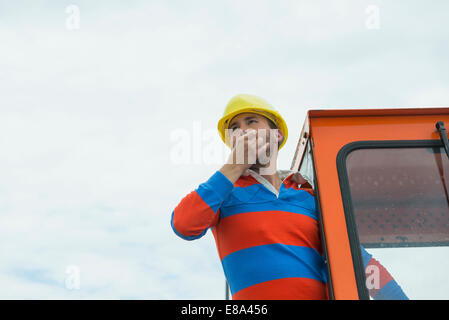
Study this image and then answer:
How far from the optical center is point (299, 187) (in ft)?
6.46

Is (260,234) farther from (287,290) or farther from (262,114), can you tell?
(262,114)

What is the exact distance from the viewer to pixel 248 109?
2.00m

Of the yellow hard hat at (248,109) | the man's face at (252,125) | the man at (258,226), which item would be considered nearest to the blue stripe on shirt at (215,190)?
the man at (258,226)

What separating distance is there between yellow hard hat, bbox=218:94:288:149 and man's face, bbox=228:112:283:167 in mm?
26

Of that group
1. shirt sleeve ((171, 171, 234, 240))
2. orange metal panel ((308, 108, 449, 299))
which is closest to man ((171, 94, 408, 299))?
shirt sleeve ((171, 171, 234, 240))

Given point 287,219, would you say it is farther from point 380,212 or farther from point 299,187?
point 380,212

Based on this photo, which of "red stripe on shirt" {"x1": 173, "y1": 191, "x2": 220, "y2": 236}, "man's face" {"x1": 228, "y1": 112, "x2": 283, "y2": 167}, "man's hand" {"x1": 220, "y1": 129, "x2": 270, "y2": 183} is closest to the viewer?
"red stripe on shirt" {"x1": 173, "y1": 191, "x2": 220, "y2": 236}

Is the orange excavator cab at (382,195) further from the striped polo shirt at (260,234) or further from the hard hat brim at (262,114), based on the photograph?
the hard hat brim at (262,114)

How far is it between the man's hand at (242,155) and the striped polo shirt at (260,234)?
2.0 inches

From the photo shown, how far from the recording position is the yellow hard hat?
6.56ft

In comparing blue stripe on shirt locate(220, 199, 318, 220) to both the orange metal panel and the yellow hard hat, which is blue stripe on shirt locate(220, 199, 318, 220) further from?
the yellow hard hat
